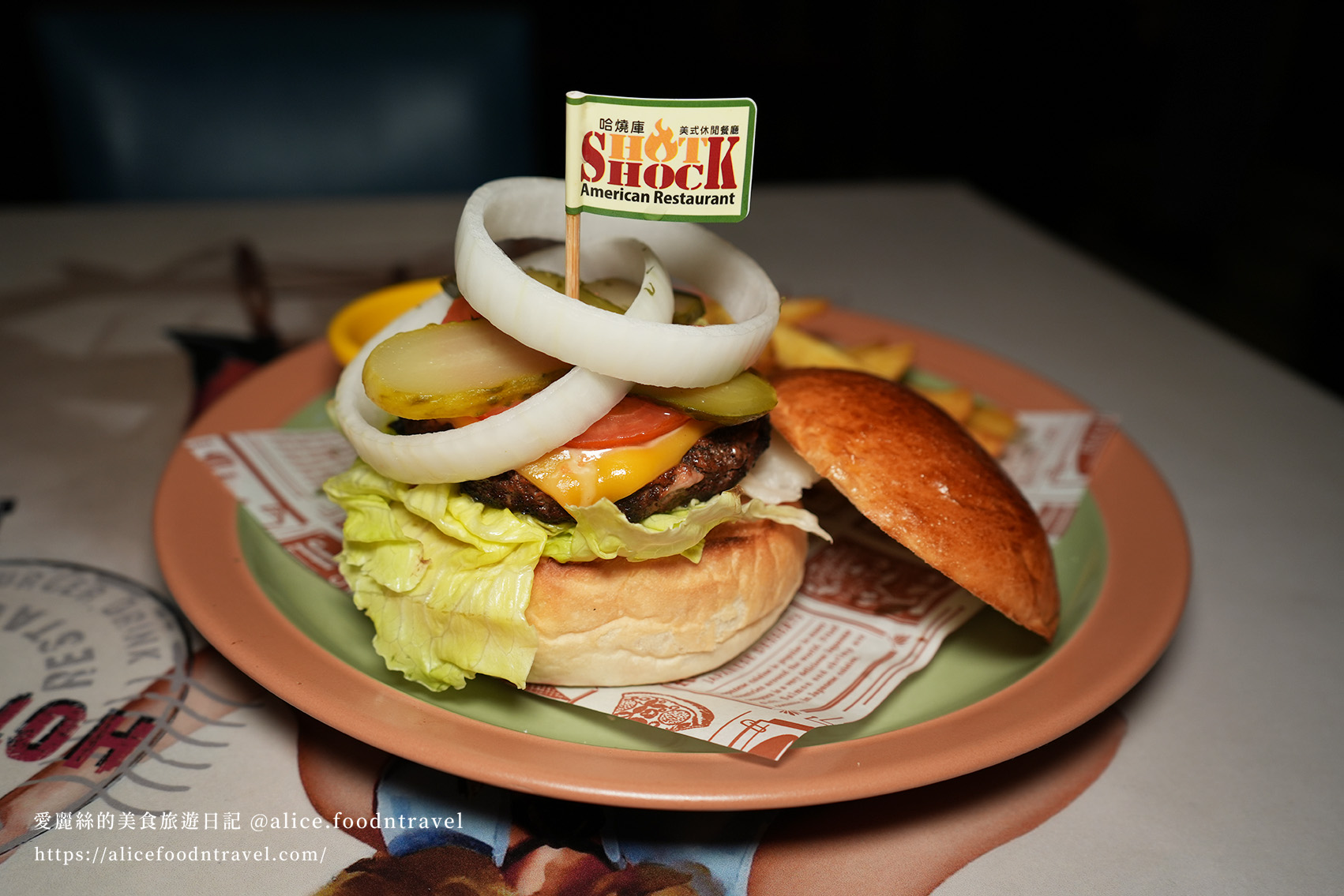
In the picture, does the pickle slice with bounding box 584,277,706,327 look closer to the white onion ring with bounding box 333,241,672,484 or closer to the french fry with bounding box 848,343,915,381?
the white onion ring with bounding box 333,241,672,484

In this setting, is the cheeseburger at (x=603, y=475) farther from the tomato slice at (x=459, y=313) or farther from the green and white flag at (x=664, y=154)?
the green and white flag at (x=664, y=154)

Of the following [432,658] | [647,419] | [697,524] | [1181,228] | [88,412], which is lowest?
[1181,228]

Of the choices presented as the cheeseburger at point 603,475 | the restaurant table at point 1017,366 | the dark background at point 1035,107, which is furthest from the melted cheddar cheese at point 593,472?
the dark background at point 1035,107

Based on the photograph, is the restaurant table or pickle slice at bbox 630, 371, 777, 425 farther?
pickle slice at bbox 630, 371, 777, 425

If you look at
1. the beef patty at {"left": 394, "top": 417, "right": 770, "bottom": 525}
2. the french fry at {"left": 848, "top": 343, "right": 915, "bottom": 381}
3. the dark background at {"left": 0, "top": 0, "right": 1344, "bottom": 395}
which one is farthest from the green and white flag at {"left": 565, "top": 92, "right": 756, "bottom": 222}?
the dark background at {"left": 0, "top": 0, "right": 1344, "bottom": 395}

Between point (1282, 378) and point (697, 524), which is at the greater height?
point (697, 524)

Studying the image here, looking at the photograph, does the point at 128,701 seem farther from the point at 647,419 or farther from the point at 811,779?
the point at 811,779

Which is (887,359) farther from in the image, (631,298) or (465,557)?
(465,557)

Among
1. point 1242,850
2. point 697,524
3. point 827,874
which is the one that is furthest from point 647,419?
point 1242,850
